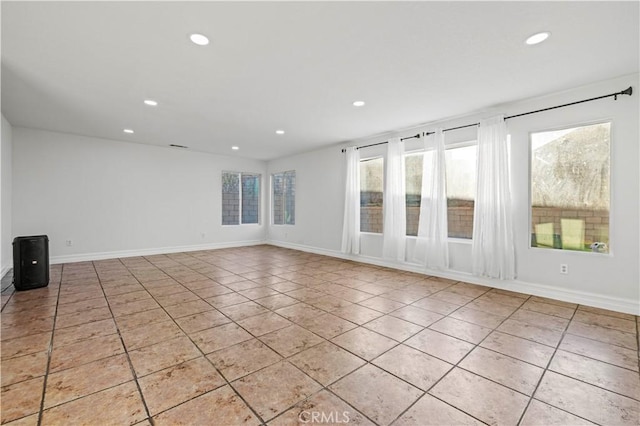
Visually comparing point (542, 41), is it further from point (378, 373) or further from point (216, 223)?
point (216, 223)

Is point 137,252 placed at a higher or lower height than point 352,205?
lower

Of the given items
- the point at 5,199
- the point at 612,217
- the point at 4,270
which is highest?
the point at 5,199

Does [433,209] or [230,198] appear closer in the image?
[433,209]

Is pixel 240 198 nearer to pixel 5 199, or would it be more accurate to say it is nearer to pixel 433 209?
pixel 5 199

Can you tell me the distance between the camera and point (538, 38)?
230 centimetres

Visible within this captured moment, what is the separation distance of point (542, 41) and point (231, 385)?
3623mm

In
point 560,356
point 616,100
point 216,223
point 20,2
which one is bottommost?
point 560,356

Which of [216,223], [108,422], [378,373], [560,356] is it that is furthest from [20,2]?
[216,223]

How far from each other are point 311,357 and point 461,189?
363cm

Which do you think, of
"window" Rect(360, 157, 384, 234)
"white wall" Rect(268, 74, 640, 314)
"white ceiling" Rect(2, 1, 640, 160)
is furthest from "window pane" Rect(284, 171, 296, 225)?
"white wall" Rect(268, 74, 640, 314)

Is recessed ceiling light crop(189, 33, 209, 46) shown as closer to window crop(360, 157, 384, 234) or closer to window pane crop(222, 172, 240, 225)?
window crop(360, 157, 384, 234)

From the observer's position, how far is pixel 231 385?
1782 mm

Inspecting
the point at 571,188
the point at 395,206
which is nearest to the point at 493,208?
the point at 571,188

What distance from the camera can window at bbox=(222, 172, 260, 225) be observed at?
7906 mm
